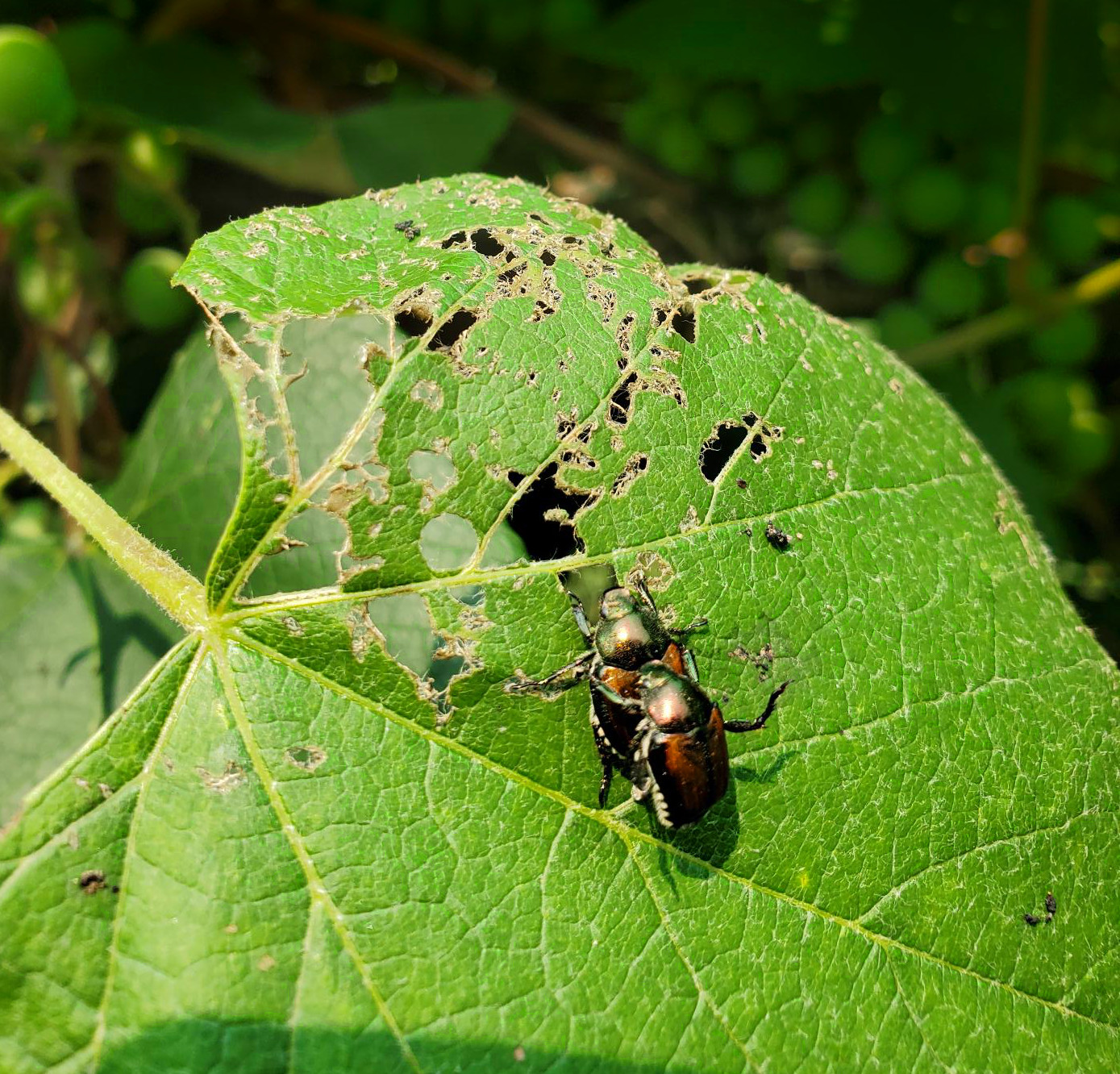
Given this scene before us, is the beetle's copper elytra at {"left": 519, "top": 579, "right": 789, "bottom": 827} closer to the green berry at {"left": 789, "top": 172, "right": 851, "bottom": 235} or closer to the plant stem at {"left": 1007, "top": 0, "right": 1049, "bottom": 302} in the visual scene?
the plant stem at {"left": 1007, "top": 0, "right": 1049, "bottom": 302}

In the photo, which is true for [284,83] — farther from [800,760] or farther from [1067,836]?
[1067,836]

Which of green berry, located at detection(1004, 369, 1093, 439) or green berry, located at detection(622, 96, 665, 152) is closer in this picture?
green berry, located at detection(1004, 369, 1093, 439)

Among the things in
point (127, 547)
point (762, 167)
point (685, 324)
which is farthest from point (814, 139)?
point (127, 547)

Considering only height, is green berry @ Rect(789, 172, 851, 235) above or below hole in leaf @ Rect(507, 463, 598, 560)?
above

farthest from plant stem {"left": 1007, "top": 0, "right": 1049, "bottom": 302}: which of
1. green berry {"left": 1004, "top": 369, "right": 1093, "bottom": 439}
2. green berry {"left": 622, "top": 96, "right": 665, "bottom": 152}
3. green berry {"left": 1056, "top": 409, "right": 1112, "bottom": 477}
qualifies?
green berry {"left": 622, "top": 96, "right": 665, "bottom": 152}

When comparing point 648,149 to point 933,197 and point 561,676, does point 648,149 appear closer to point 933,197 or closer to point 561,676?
point 933,197

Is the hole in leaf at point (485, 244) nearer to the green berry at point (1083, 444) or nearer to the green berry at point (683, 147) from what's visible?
the green berry at point (683, 147)
